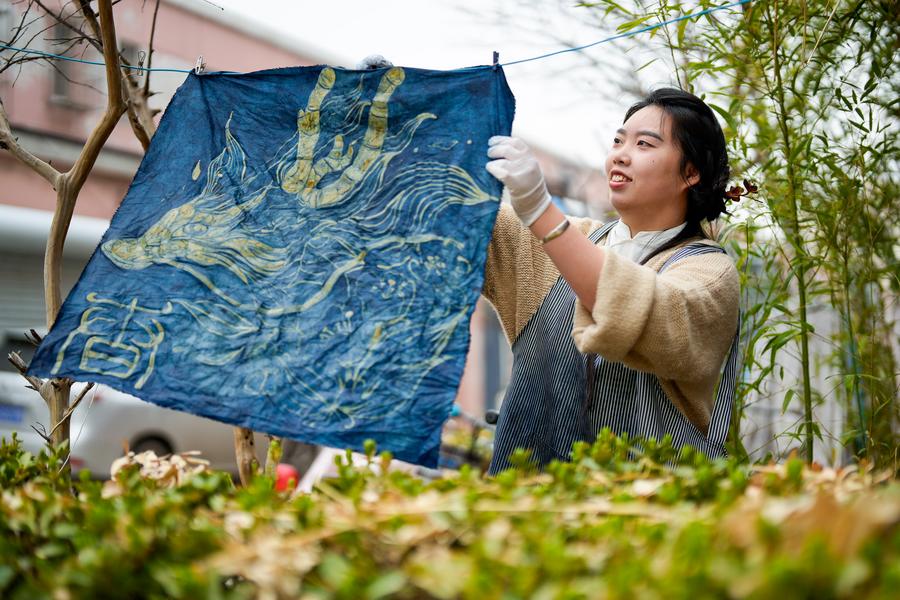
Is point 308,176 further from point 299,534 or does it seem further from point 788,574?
point 788,574

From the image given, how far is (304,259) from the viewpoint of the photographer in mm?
1990

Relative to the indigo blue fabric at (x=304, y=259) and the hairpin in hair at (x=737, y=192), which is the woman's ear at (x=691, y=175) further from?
the indigo blue fabric at (x=304, y=259)

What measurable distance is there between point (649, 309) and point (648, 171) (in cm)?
55

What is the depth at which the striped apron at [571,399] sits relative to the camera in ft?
6.84

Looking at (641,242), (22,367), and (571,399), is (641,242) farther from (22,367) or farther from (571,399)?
(22,367)

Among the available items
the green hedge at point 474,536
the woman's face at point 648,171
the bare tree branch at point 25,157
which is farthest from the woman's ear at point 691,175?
the bare tree branch at point 25,157

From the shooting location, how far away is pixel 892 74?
2803 mm

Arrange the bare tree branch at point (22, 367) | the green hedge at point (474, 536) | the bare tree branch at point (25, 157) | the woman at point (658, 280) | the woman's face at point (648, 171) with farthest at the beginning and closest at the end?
the bare tree branch at point (25, 157) < the woman's face at point (648, 171) < the bare tree branch at point (22, 367) < the woman at point (658, 280) < the green hedge at point (474, 536)

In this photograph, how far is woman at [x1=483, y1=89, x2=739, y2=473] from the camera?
188 cm

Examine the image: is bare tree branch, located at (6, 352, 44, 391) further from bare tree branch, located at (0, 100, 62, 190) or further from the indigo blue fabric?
bare tree branch, located at (0, 100, 62, 190)

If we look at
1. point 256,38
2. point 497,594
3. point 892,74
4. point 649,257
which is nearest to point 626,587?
point 497,594

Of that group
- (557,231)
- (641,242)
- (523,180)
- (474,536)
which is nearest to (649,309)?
(557,231)

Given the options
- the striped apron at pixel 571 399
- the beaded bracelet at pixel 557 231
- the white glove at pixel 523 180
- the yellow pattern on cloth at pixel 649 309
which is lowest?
the striped apron at pixel 571 399

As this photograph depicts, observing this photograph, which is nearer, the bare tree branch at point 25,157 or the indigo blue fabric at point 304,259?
the indigo blue fabric at point 304,259
